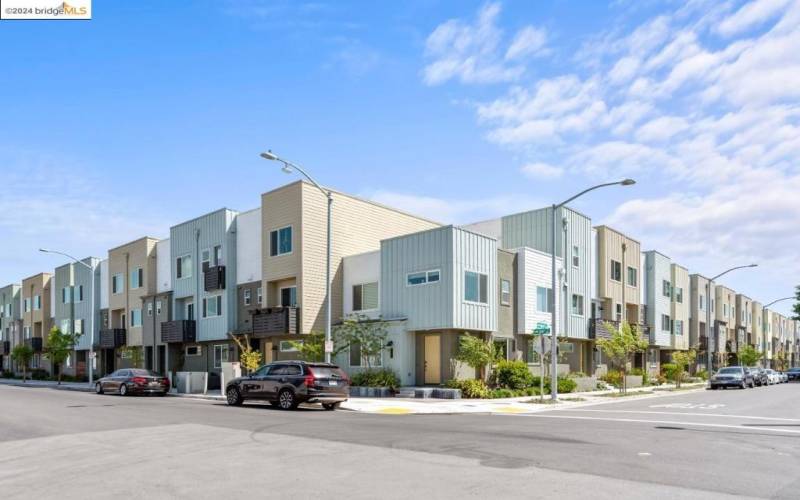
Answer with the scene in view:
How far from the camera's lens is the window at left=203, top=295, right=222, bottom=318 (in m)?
40.2

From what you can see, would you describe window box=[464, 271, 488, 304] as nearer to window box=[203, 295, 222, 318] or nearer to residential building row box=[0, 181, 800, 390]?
residential building row box=[0, 181, 800, 390]

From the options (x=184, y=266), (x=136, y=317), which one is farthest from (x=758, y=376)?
(x=136, y=317)

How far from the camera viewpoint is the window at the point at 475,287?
30.9 m

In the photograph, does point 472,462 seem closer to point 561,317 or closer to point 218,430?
point 218,430

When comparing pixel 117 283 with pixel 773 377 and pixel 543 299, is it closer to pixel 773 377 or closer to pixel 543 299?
pixel 543 299

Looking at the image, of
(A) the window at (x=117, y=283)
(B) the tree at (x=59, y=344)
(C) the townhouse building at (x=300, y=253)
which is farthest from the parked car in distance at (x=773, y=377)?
(B) the tree at (x=59, y=344)

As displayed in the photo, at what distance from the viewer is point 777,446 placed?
13422 millimetres

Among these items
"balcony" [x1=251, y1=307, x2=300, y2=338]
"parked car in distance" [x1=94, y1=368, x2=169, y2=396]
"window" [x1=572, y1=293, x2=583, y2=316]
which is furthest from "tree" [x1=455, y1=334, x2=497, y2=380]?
"parked car in distance" [x1=94, y1=368, x2=169, y2=396]

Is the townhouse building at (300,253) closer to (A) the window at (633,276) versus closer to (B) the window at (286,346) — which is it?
(B) the window at (286,346)

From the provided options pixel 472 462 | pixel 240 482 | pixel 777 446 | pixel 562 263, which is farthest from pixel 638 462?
pixel 562 263

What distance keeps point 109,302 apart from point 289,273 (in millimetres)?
25149

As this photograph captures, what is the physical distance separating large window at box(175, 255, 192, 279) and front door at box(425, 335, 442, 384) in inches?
723

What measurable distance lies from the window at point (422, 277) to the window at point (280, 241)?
6893 millimetres

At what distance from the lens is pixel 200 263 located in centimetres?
4203
